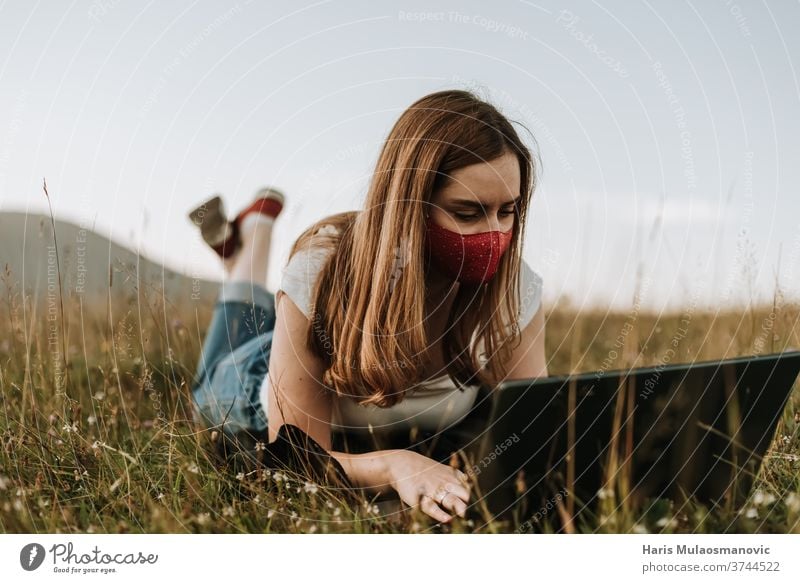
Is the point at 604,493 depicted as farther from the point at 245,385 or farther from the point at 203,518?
the point at 245,385

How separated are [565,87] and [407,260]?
0.66m

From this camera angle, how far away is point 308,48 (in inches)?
72.3

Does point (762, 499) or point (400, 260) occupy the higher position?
point (400, 260)

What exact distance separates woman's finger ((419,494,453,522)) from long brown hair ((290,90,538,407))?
1.15 feet

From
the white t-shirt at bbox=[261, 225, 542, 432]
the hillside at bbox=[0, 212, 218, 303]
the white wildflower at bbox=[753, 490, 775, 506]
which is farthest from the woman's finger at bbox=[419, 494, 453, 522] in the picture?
the hillside at bbox=[0, 212, 218, 303]

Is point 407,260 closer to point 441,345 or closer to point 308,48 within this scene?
point 441,345

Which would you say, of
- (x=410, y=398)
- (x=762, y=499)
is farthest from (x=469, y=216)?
(x=762, y=499)

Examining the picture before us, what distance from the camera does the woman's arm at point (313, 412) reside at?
1476mm

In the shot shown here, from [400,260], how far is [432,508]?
0.53 meters

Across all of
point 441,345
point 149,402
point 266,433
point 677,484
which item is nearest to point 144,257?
point 149,402

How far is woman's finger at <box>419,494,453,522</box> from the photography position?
1.43 metres

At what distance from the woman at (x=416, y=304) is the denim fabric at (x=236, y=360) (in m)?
0.05

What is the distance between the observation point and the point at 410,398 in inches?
73.6

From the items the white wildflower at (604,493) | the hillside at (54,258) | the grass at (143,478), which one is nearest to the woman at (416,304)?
the grass at (143,478)
